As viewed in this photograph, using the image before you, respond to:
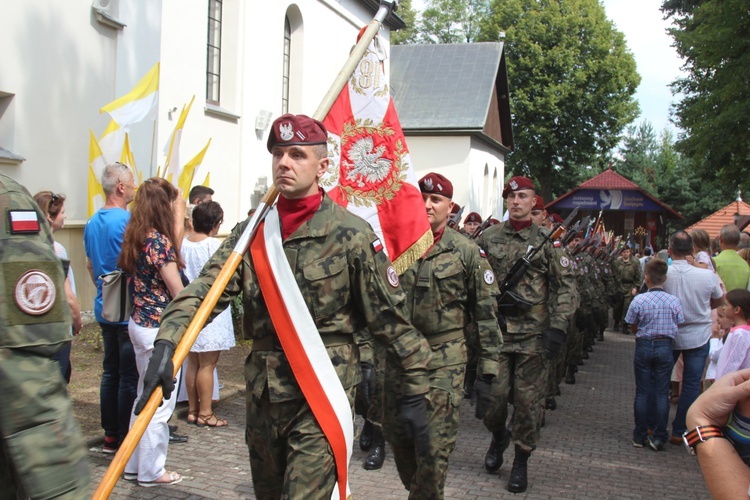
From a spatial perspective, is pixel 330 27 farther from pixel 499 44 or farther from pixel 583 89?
pixel 583 89

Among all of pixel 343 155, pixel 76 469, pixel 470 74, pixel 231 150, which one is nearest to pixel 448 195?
pixel 343 155

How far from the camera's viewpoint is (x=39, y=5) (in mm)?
10633

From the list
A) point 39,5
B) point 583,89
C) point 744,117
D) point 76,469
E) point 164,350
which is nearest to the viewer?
point 76,469

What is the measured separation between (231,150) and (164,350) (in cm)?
1327

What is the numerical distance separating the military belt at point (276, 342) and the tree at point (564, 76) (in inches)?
1655

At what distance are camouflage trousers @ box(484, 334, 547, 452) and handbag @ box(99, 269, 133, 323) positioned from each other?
285 cm

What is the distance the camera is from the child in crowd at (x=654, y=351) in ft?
25.3

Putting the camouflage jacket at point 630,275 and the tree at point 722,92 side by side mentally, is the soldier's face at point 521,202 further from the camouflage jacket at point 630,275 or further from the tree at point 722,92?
the camouflage jacket at point 630,275

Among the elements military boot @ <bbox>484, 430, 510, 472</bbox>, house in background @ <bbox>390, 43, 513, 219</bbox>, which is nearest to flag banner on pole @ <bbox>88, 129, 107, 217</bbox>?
military boot @ <bbox>484, 430, 510, 472</bbox>

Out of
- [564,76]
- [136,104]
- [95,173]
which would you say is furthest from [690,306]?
[564,76]

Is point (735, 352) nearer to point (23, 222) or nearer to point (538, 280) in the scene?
point (538, 280)

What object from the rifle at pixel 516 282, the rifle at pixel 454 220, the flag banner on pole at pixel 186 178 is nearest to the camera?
the rifle at pixel 516 282

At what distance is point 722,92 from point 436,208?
1210cm

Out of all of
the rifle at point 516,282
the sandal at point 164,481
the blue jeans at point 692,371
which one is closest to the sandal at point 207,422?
the sandal at point 164,481
